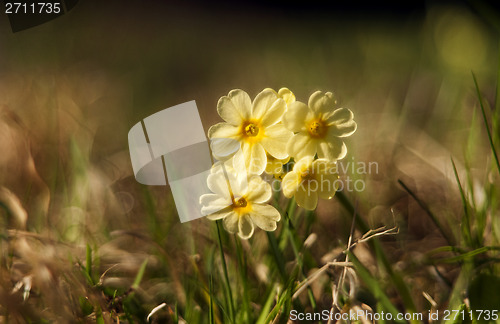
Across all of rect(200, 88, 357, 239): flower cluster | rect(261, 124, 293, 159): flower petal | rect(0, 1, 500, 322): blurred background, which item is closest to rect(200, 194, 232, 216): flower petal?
rect(200, 88, 357, 239): flower cluster

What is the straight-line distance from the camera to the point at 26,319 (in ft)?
2.62

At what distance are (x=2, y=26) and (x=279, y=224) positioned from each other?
162 cm

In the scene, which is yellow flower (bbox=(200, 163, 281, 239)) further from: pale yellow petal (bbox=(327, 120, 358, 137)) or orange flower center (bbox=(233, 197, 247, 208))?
pale yellow petal (bbox=(327, 120, 358, 137))

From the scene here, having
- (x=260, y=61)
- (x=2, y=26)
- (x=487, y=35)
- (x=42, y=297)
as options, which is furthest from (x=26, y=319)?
(x=487, y=35)

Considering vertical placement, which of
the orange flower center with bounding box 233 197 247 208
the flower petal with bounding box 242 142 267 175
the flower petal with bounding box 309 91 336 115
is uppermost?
the flower petal with bounding box 309 91 336 115

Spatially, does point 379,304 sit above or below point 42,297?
below

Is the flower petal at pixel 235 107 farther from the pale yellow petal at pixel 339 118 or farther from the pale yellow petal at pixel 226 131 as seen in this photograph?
the pale yellow petal at pixel 339 118

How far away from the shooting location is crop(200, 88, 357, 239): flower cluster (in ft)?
2.34

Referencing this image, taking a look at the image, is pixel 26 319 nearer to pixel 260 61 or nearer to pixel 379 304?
pixel 379 304

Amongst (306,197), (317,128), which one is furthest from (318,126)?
(306,197)

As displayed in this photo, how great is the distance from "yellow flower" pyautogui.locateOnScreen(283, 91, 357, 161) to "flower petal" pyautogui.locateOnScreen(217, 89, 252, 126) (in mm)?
65

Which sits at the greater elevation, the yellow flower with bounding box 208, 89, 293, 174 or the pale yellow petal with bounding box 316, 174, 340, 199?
the yellow flower with bounding box 208, 89, 293, 174

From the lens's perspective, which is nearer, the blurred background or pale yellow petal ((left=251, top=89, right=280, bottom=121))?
pale yellow petal ((left=251, top=89, right=280, bottom=121))

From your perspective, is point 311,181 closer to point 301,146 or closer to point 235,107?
point 301,146
